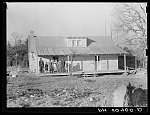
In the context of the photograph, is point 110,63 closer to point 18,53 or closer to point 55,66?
point 55,66

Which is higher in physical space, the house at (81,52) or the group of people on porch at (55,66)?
the house at (81,52)

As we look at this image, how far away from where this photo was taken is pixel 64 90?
97.2 inches

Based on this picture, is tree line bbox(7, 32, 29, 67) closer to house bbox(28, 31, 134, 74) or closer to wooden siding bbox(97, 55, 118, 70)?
house bbox(28, 31, 134, 74)

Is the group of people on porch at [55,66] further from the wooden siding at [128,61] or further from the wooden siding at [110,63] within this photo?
the wooden siding at [128,61]

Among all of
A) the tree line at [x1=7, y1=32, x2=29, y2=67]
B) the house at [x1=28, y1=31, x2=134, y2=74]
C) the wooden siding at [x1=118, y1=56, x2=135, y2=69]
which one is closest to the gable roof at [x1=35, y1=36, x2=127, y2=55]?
the house at [x1=28, y1=31, x2=134, y2=74]

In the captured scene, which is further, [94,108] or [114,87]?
[114,87]

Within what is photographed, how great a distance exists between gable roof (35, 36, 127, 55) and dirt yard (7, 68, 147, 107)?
56cm

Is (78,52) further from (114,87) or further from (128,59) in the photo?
(114,87)

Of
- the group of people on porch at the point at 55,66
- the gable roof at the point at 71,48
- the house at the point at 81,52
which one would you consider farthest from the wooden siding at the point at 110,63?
the group of people on porch at the point at 55,66

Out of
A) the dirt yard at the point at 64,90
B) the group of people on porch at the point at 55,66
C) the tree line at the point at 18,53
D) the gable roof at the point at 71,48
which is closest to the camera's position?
the dirt yard at the point at 64,90

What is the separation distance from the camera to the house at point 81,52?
298cm

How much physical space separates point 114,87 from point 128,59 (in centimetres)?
56

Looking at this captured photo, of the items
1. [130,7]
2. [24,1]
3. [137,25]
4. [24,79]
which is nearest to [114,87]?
[137,25]

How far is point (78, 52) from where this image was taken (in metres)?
3.89
